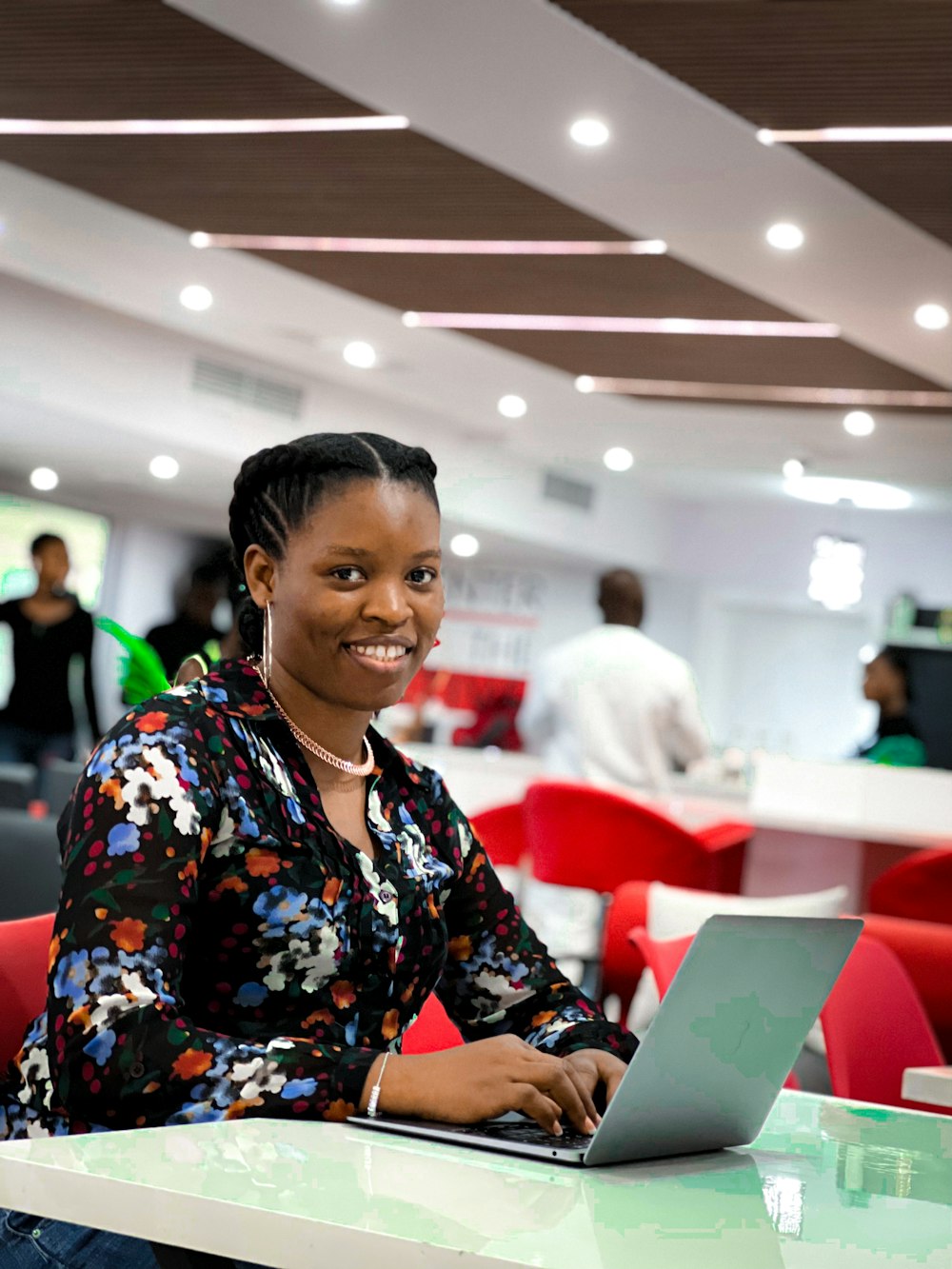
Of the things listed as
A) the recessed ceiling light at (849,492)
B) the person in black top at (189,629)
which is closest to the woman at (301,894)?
the person in black top at (189,629)

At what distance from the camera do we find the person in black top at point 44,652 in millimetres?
7629

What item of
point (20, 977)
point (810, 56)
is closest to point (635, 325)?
point (810, 56)

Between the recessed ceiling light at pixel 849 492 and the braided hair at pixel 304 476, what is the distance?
8.72 m

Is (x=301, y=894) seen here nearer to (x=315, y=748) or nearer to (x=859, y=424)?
(x=315, y=748)

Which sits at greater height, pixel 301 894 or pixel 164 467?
pixel 164 467

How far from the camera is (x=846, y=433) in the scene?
8.81 m

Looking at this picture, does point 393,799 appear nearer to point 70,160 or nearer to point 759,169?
point 759,169

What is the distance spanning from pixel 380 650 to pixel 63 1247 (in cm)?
59

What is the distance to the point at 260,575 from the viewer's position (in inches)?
62.7

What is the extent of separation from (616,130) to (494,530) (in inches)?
234

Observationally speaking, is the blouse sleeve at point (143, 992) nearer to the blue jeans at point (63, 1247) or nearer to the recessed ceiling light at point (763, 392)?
the blue jeans at point (63, 1247)

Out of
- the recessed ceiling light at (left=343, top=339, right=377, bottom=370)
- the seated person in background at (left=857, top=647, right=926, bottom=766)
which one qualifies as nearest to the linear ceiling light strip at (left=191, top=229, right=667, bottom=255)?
the recessed ceiling light at (left=343, top=339, right=377, bottom=370)

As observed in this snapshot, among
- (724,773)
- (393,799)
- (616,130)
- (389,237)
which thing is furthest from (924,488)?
(393,799)

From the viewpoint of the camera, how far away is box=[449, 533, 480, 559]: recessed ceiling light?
440 inches
